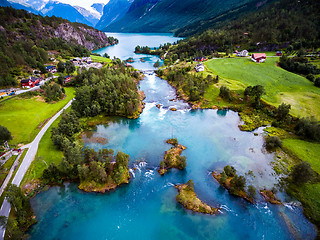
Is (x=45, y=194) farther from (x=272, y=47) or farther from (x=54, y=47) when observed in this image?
(x=272, y=47)

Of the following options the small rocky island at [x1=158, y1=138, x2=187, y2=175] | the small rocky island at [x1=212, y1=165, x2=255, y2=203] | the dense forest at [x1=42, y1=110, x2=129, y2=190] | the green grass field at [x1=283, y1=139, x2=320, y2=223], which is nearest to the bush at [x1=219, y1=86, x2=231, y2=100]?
the green grass field at [x1=283, y1=139, x2=320, y2=223]

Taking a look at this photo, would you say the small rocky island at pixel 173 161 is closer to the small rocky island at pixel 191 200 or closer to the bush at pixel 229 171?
the small rocky island at pixel 191 200

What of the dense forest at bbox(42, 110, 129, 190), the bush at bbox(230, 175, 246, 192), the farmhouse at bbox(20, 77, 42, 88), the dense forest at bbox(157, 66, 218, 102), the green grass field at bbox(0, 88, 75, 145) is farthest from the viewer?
the farmhouse at bbox(20, 77, 42, 88)

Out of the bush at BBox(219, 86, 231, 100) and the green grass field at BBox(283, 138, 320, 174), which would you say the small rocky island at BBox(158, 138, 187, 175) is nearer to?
the green grass field at BBox(283, 138, 320, 174)

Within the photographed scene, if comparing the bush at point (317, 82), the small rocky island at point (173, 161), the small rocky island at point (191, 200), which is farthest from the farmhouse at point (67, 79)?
the bush at point (317, 82)

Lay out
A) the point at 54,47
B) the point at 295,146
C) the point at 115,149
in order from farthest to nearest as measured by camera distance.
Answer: the point at 54,47, the point at 115,149, the point at 295,146


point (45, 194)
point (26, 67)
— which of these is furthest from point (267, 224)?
point (26, 67)

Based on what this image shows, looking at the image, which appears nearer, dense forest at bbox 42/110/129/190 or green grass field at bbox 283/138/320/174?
dense forest at bbox 42/110/129/190
